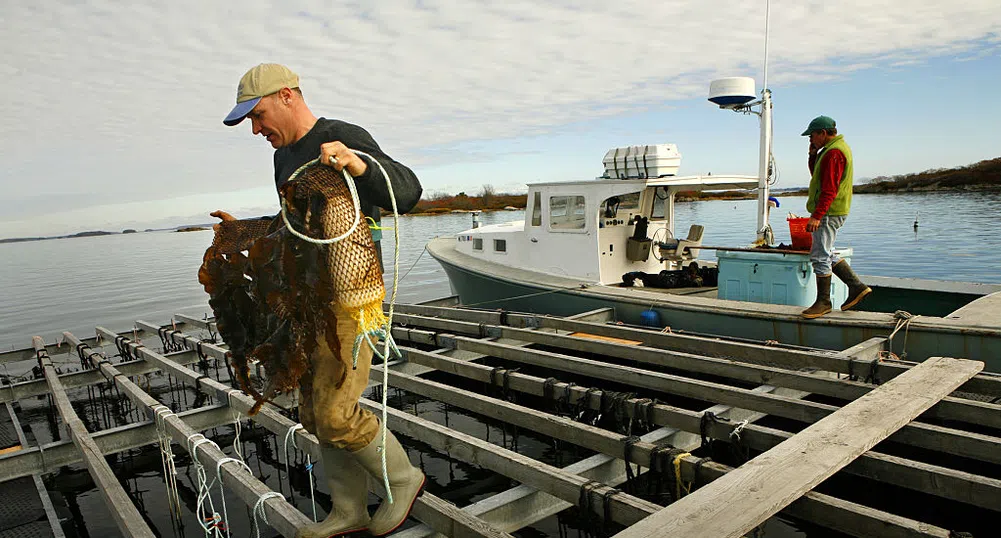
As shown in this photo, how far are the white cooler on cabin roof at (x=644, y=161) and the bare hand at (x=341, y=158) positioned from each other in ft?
24.4

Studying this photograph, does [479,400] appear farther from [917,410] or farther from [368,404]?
[917,410]

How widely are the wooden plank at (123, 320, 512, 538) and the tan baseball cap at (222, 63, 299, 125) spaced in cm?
218

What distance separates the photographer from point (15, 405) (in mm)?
9953

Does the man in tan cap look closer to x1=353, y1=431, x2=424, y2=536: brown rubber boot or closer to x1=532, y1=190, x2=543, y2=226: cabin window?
x1=353, y1=431, x2=424, y2=536: brown rubber boot

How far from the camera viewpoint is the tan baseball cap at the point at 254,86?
2.62 meters

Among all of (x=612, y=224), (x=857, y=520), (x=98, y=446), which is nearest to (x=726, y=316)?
(x=612, y=224)

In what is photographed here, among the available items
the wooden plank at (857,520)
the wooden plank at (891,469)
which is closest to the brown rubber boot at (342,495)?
the wooden plank at (857,520)

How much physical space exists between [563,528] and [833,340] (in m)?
3.79

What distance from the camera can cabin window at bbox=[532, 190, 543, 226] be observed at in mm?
10391

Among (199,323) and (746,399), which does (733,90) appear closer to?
(746,399)

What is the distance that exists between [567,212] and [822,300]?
425 cm

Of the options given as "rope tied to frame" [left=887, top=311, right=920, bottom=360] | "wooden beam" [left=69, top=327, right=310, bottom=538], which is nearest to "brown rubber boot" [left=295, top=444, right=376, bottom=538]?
"wooden beam" [left=69, top=327, right=310, bottom=538]

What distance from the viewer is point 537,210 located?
10.5 m

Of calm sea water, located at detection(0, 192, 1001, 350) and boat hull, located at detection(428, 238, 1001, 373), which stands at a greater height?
boat hull, located at detection(428, 238, 1001, 373)
